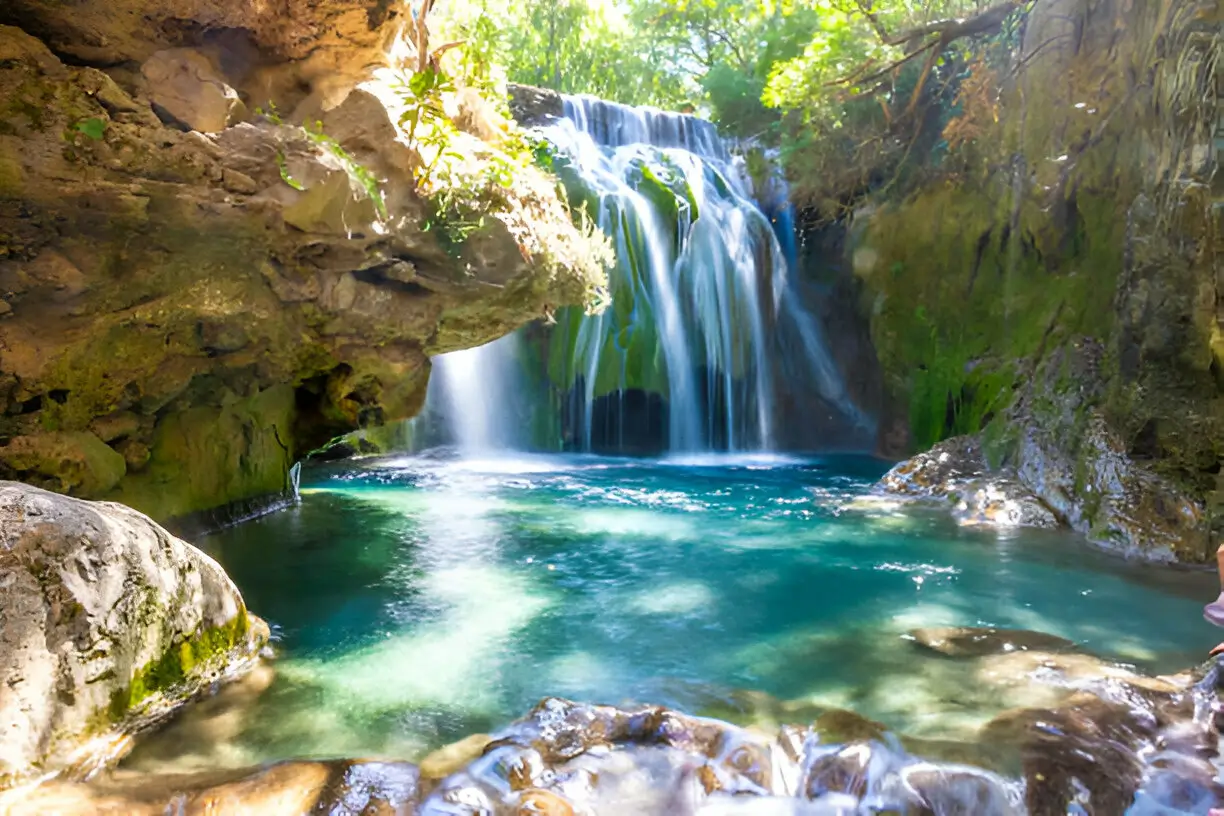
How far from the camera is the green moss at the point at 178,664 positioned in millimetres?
3193

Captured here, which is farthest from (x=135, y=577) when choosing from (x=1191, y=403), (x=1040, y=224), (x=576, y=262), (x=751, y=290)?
(x=751, y=290)

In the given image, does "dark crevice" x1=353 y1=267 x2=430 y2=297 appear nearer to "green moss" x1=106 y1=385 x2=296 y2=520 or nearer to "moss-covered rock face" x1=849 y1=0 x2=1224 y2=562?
"green moss" x1=106 y1=385 x2=296 y2=520

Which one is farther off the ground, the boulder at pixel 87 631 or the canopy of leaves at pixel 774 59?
the canopy of leaves at pixel 774 59

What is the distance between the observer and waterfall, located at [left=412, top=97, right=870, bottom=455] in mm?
14453

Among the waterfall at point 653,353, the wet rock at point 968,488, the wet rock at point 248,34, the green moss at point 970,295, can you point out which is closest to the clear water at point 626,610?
the wet rock at point 968,488

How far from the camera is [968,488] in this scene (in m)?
8.73

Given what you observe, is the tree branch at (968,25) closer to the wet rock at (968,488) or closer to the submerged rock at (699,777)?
the wet rock at (968,488)

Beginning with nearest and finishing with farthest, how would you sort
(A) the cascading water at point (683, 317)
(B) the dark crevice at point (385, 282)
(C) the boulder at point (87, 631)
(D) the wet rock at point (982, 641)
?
(C) the boulder at point (87, 631), (D) the wet rock at point (982, 641), (B) the dark crevice at point (385, 282), (A) the cascading water at point (683, 317)

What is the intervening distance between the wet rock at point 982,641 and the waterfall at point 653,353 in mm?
9677

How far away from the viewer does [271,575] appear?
584 centimetres

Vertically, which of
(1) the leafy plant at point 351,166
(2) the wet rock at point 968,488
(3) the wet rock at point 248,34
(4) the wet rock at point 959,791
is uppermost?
(3) the wet rock at point 248,34

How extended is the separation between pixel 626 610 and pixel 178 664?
2.58m

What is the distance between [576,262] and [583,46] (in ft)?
81.9

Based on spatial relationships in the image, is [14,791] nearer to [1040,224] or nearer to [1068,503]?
[1068,503]
